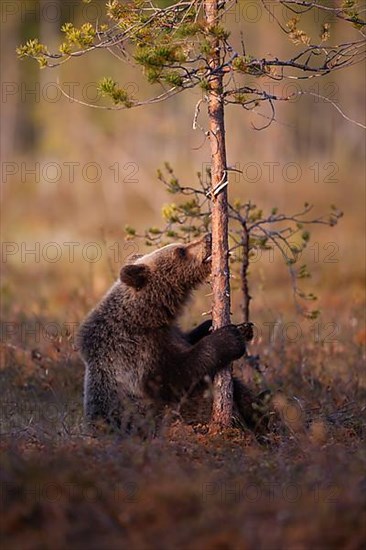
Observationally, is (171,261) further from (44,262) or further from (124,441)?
(44,262)

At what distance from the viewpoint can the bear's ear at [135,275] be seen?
27.8ft

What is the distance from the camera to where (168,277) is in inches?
344

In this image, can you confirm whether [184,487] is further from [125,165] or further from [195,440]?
[125,165]

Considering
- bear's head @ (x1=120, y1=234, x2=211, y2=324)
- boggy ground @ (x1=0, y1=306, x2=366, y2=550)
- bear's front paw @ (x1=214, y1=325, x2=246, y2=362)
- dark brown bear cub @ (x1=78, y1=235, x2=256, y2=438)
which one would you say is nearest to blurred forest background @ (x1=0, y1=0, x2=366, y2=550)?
boggy ground @ (x1=0, y1=306, x2=366, y2=550)

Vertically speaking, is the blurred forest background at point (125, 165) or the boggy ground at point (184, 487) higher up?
the blurred forest background at point (125, 165)

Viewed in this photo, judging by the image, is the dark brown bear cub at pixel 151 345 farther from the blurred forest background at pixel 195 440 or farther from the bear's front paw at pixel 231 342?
the blurred forest background at pixel 195 440

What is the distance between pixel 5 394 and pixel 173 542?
5667 mm

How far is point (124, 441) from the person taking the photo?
663 centimetres

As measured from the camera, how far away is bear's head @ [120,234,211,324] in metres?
8.55

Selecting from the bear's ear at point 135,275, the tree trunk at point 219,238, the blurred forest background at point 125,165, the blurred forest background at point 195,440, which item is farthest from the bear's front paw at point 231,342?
the blurred forest background at point 125,165

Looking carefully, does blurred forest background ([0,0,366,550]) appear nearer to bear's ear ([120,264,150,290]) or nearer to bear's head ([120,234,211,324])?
bear's head ([120,234,211,324])

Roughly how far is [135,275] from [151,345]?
71 centimetres

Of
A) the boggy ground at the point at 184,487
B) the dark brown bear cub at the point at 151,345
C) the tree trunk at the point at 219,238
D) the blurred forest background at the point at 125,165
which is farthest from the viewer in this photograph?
the blurred forest background at the point at 125,165

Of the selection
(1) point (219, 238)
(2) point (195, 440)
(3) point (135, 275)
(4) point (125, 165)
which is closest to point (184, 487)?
(2) point (195, 440)
